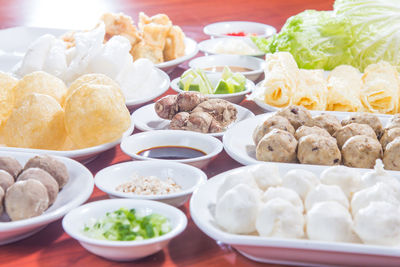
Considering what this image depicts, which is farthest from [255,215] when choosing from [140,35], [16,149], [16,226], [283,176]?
[140,35]

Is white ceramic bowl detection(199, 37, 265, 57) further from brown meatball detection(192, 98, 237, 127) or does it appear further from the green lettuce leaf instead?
brown meatball detection(192, 98, 237, 127)

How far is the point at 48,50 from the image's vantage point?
9.66 feet

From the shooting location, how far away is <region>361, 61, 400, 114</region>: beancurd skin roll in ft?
8.84

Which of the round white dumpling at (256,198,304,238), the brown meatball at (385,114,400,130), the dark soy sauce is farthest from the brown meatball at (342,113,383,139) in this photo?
the round white dumpling at (256,198,304,238)

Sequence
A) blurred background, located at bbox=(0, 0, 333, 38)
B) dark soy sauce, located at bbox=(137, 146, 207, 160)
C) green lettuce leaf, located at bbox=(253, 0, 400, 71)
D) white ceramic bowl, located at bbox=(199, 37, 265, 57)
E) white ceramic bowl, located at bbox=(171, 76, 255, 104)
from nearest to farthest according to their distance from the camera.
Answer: dark soy sauce, located at bbox=(137, 146, 207, 160)
white ceramic bowl, located at bbox=(171, 76, 255, 104)
green lettuce leaf, located at bbox=(253, 0, 400, 71)
white ceramic bowl, located at bbox=(199, 37, 265, 57)
blurred background, located at bbox=(0, 0, 333, 38)

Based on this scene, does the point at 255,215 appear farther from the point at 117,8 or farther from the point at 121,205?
the point at 117,8

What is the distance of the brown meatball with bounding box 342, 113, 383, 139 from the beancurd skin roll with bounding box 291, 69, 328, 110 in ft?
1.32

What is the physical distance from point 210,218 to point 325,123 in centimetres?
84

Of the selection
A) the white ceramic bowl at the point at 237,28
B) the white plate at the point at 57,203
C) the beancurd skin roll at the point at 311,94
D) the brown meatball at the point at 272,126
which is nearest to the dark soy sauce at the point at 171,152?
the brown meatball at the point at 272,126

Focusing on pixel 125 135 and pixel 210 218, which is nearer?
pixel 210 218

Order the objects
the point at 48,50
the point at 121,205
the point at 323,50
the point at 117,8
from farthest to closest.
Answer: the point at 117,8 → the point at 323,50 → the point at 48,50 → the point at 121,205

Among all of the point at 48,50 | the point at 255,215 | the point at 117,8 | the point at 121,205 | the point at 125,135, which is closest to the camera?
the point at 255,215

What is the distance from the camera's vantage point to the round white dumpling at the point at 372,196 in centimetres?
154

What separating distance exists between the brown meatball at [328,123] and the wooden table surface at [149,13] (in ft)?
1.26
